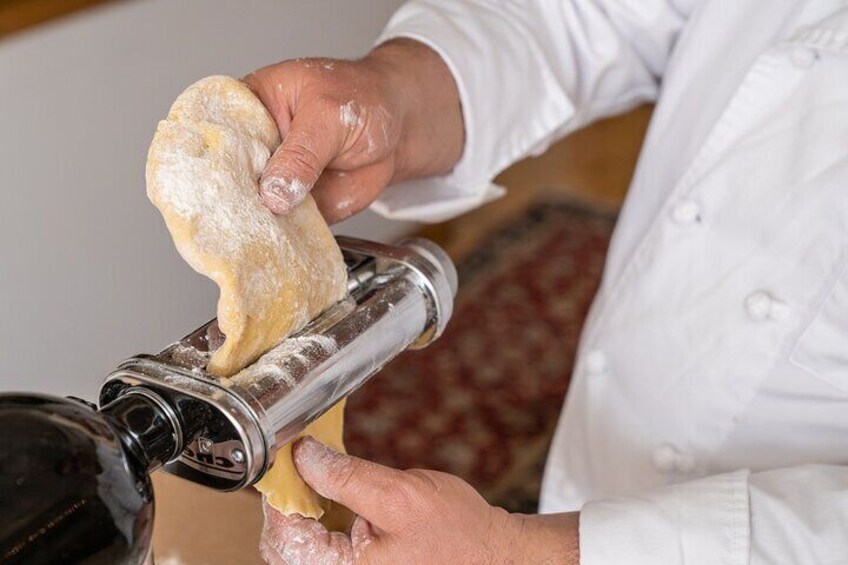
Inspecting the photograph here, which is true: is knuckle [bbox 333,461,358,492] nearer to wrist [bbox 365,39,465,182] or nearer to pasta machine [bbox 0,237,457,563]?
pasta machine [bbox 0,237,457,563]

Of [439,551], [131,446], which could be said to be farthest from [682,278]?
[131,446]

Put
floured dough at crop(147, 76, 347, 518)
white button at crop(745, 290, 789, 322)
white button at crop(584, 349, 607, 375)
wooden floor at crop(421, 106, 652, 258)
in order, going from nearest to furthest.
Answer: floured dough at crop(147, 76, 347, 518)
white button at crop(745, 290, 789, 322)
white button at crop(584, 349, 607, 375)
wooden floor at crop(421, 106, 652, 258)

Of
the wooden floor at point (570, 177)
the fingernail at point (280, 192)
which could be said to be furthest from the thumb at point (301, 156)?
the wooden floor at point (570, 177)

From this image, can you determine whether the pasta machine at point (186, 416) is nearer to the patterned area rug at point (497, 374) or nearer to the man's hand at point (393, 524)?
the man's hand at point (393, 524)

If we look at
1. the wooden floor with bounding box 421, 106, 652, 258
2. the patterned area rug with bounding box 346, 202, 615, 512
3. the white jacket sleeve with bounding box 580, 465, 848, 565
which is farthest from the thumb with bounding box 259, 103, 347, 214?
the wooden floor with bounding box 421, 106, 652, 258

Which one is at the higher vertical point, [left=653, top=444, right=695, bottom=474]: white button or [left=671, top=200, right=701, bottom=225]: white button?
[left=671, top=200, right=701, bottom=225]: white button

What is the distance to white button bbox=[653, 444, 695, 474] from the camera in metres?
0.83

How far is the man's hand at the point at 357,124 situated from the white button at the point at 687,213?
0.60 feet

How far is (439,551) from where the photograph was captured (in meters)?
0.59

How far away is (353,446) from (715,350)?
1.17 metres

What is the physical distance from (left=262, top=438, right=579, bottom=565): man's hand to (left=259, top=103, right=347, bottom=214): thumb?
140 millimetres

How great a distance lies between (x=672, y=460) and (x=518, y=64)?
0.35m

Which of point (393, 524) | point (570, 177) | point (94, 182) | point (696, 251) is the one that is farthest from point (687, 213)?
point (570, 177)

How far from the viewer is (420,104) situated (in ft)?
2.60
